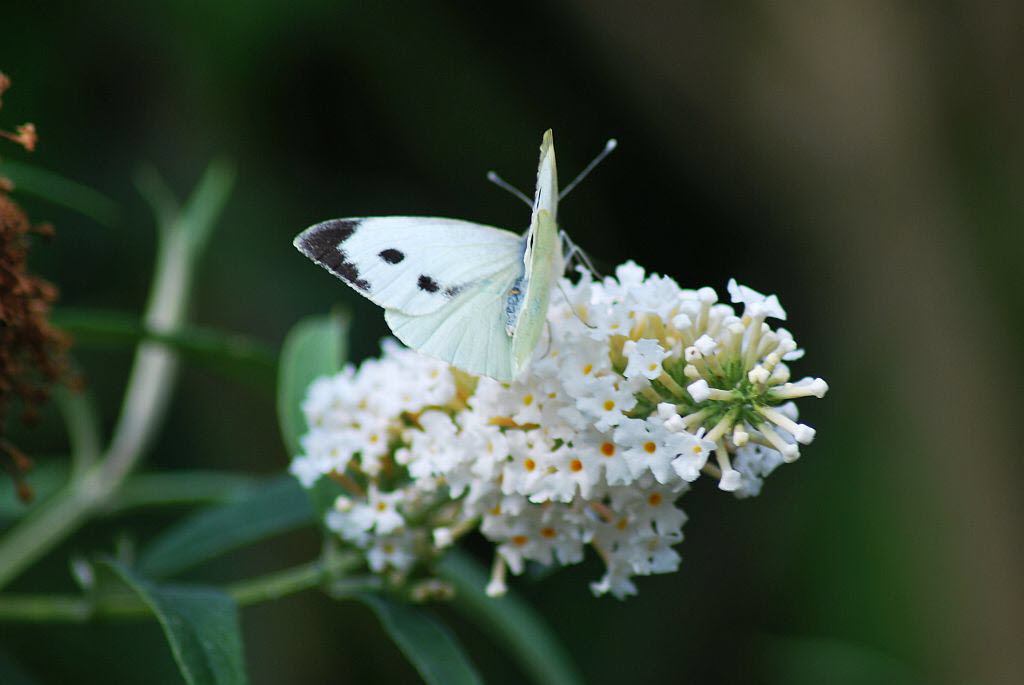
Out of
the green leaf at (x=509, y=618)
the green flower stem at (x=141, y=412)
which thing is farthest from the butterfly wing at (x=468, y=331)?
the green flower stem at (x=141, y=412)

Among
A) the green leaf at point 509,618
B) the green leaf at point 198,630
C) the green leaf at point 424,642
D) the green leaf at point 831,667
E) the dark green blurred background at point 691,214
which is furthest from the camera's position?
the dark green blurred background at point 691,214

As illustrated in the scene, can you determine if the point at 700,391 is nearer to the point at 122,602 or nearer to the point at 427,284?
the point at 427,284

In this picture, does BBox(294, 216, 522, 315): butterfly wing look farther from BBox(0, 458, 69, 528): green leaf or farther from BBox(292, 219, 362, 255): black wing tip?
BBox(0, 458, 69, 528): green leaf

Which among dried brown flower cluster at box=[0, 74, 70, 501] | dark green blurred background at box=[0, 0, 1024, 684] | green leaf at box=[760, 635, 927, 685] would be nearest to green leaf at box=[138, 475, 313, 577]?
dried brown flower cluster at box=[0, 74, 70, 501]

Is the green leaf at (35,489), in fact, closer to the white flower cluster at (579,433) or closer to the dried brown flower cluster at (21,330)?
the dried brown flower cluster at (21,330)

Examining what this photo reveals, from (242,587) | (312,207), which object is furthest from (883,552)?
(242,587)

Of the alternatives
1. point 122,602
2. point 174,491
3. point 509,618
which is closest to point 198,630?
point 122,602

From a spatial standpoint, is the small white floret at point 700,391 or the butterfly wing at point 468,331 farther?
the butterfly wing at point 468,331
